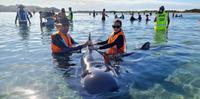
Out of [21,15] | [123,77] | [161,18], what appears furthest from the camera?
[21,15]

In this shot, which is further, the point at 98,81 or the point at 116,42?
the point at 116,42

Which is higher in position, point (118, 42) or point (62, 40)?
point (62, 40)

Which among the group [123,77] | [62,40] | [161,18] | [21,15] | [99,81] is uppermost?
[21,15]

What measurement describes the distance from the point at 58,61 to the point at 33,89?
342 cm

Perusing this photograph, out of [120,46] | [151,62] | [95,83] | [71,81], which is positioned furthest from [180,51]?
[95,83]

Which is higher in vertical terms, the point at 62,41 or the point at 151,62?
the point at 62,41

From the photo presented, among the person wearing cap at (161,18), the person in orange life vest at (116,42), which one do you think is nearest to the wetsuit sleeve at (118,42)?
the person in orange life vest at (116,42)

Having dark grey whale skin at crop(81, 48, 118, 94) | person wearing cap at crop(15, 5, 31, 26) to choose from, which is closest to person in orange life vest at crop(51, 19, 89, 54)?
dark grey whale skin at crop(81, 48, 118, 94)

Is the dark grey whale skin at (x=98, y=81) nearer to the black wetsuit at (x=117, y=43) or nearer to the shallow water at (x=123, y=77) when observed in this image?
the shallow water at (x=123, y=77)

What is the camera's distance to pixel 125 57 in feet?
39.3

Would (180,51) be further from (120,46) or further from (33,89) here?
(33,89)

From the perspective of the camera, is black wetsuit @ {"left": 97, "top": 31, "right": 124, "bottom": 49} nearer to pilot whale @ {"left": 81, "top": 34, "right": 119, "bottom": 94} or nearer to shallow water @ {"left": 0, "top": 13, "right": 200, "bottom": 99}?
shallow water @ {"left": 0, "top": 13, "right": 200, "bottom": 99}

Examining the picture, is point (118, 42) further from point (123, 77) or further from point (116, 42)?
point (123, 77)

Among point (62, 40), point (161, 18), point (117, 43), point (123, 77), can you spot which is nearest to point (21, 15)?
point (161, 18)
